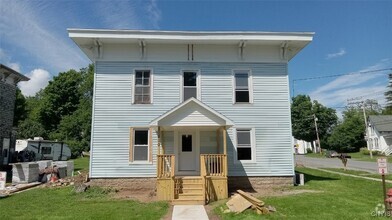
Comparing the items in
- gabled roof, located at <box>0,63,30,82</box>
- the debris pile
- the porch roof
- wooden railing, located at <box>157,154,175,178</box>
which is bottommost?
the debris pile

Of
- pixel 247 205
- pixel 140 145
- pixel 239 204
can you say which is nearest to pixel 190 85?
pixel 140 145

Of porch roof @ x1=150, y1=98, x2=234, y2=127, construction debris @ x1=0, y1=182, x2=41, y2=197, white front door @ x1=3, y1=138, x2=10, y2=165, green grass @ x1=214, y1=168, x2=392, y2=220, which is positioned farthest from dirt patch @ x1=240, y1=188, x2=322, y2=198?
white front door @ x1=3, y1=138, x2=10, y2=165

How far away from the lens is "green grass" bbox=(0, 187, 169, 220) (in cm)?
859

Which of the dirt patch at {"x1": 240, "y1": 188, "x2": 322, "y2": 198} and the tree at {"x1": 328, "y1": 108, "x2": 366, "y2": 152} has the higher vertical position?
the tree at {"x1": 328, "y1": 108, "x2": 366, "y2": 152}

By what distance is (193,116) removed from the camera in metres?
11.8

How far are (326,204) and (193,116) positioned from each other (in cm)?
571

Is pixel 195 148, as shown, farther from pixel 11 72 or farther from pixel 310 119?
pixel 310 119

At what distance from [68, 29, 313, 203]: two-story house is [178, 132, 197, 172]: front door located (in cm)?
5

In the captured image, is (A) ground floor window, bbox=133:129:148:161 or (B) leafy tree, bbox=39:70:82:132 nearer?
(A) ground floor window, bbox=133:129:148:161

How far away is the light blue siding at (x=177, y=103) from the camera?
13070 millimetres

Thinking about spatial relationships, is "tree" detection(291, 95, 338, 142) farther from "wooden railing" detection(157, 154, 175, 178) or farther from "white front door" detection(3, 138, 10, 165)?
"wooden railing" detection(157, 154, 175, 178)

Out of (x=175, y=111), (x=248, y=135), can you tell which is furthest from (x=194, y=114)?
(x=248, y=135)

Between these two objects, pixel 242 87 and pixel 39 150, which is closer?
pixel 242 87

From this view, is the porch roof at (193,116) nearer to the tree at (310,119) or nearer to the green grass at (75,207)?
the green grass at (75,207)
